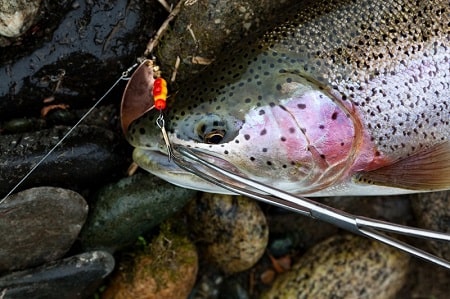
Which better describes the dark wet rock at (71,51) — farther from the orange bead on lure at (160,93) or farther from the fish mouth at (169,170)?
the fish mouth at (169,170)

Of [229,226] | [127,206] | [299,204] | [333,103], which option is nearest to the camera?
[299,204]

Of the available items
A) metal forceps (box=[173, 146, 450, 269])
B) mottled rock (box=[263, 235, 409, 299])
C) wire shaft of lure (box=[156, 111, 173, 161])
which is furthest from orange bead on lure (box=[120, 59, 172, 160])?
mottled rock (box=[263, 235, 409, 299])

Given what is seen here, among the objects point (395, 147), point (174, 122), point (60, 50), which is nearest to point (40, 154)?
point (60, 50)

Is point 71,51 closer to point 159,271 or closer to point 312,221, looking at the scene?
point 159,271

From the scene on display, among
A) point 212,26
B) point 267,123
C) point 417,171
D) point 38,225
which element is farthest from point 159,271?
point 417,171

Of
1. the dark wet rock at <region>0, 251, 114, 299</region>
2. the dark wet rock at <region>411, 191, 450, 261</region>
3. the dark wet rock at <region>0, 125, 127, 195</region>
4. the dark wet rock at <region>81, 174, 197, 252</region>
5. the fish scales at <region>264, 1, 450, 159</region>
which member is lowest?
the dark wet rock at <region>0, 251, 114, 299</region>

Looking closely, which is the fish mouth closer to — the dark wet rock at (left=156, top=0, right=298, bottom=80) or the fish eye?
the fish eye
